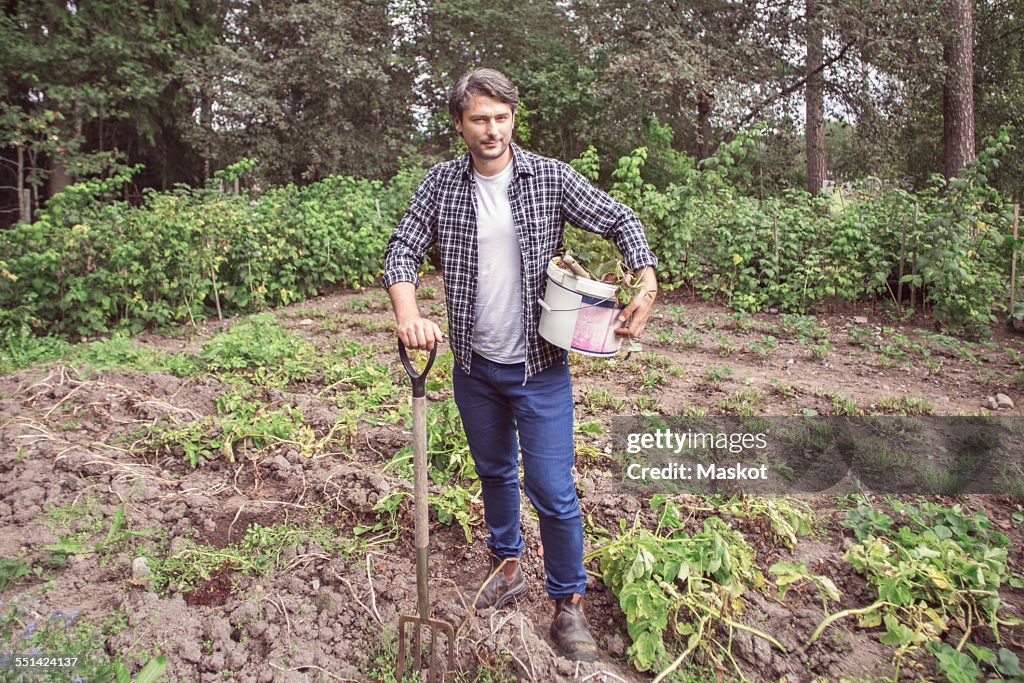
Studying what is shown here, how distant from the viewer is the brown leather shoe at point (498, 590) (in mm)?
2447

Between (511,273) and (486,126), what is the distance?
0.42 m

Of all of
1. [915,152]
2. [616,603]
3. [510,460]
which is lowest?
[616,603]

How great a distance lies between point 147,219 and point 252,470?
3746mm

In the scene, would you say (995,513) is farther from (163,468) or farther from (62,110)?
(62,110)

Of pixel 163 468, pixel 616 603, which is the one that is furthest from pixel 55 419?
pixel 616 603

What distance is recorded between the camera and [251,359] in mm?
5180

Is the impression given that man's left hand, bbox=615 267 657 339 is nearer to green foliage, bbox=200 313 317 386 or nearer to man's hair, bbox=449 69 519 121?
man's hair, bbox=449 69 519 121

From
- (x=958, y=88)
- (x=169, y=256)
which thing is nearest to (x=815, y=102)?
(x=958, y=88)

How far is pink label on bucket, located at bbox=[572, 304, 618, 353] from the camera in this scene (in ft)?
6.51

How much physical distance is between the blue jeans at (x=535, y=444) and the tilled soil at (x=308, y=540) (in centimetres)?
29

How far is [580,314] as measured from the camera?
198 cm

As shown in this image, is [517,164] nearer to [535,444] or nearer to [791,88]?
[535,444]

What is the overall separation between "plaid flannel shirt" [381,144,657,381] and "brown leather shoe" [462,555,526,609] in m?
0.76

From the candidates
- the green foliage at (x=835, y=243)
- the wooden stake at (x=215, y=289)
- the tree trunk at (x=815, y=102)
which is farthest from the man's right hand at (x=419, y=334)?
the tree trunk at (x=815, y=102)
